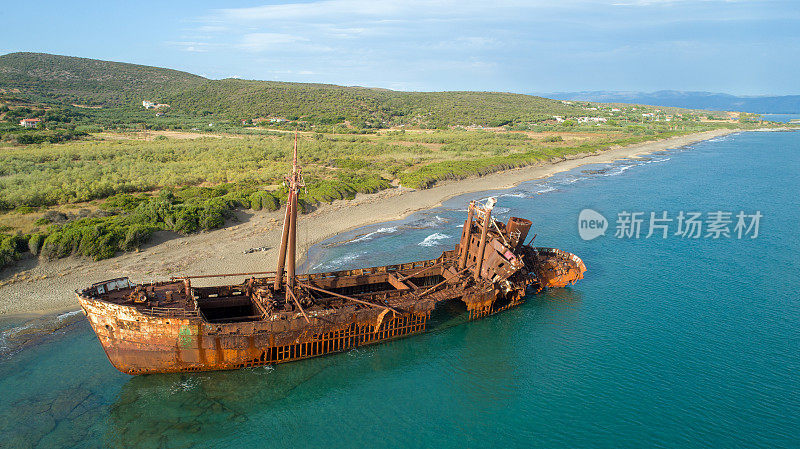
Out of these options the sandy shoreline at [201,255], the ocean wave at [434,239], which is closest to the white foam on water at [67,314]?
the sandy shoreline at [201,255]

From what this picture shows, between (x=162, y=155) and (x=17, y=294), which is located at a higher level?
(x=162, y=155)

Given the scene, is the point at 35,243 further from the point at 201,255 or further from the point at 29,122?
the point at 29,122

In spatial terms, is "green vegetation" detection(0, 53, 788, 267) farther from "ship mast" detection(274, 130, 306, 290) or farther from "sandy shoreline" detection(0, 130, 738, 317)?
"ship mast" detection(274, 130, 306, 290)

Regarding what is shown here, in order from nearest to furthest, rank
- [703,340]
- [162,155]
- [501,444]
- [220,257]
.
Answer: [501,444]
[703,340]
[220,257]
[162,155]

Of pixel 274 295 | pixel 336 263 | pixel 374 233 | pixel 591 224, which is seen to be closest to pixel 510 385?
pixel 274 295

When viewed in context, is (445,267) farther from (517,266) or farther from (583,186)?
(583,186)

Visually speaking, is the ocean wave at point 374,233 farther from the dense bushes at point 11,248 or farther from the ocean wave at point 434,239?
the dense bushes at point 11,248

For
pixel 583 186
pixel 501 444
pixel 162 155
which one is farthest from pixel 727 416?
pixel 162 155
